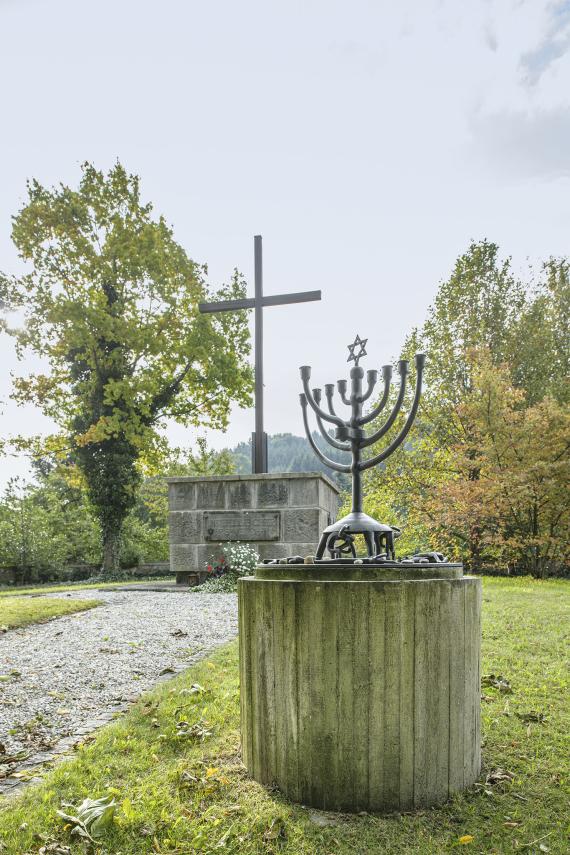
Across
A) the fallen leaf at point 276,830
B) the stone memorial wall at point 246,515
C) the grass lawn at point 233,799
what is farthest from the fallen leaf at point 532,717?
the stone memorial wall at point 246,515

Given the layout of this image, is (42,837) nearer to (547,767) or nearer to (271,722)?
(271,722)

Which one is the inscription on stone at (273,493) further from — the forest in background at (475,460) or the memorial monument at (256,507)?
the forest in background at (475,460)

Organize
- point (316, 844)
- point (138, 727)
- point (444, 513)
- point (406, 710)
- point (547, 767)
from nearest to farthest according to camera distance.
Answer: point (316, 844), point (406, 710), point (547, 767), point (138, 727), point (444, 513)

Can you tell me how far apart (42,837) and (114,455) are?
14.9 meters

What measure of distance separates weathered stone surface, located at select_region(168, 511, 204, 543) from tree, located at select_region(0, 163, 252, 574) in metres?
6.96

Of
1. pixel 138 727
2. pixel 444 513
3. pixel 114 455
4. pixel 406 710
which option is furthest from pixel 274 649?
pixel 114 455

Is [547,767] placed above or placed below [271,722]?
below

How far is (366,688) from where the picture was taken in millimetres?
2258

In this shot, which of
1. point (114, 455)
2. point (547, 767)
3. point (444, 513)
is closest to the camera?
point (547, 767)

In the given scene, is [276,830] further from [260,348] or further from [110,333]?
[110,333]

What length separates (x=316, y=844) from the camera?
6.80ft

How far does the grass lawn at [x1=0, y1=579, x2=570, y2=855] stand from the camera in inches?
82.1

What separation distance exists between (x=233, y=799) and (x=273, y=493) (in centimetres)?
704

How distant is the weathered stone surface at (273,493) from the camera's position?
9.38 metres
